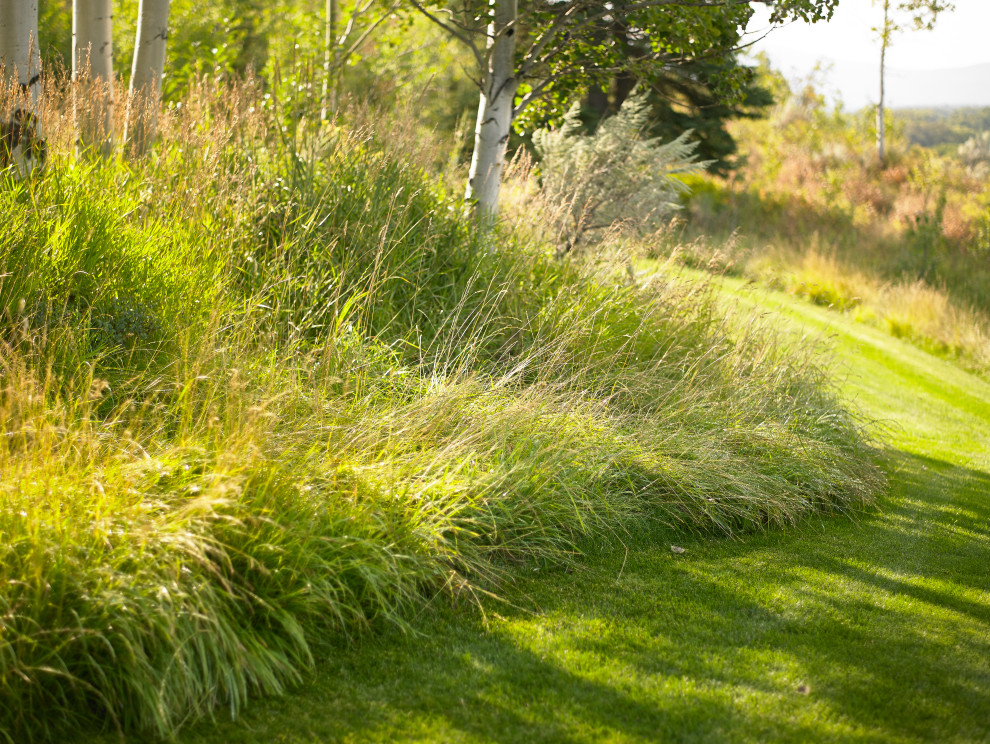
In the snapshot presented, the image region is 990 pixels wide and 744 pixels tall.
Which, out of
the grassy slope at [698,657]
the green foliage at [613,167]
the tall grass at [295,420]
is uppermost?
the green foliage at [613,167]

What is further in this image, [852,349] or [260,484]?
[852,349]

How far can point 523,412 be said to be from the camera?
15.3 ft

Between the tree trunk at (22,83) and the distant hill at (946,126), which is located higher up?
the distant hill at (946,126)

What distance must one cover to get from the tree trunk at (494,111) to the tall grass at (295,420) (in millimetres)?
509

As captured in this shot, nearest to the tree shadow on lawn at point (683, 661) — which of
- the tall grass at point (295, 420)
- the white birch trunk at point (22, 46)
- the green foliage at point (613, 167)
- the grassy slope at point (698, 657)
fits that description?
the grassy slope at point (698, 657)

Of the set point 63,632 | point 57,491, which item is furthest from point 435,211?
point 63,632

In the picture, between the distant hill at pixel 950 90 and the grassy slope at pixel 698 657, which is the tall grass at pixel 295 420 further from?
A: the distant hill at pixel 950 90

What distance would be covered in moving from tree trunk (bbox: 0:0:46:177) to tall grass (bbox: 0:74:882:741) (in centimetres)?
26

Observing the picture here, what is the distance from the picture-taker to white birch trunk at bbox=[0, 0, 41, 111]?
511cm

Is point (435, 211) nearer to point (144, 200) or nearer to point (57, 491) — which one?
point (144, 200)

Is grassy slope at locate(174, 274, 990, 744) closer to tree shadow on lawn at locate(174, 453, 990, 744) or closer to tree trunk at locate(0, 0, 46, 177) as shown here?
tree shadow on lawn at locate(174, 453, 990, 744)

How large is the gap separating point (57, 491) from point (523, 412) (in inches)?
96.8

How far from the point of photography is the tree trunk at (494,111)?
279 inches

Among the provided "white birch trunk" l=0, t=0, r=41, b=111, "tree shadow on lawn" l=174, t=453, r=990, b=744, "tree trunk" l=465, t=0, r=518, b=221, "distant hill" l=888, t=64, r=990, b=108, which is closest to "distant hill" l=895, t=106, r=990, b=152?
"distant hill" l=888, t=64, r=990, b=108
